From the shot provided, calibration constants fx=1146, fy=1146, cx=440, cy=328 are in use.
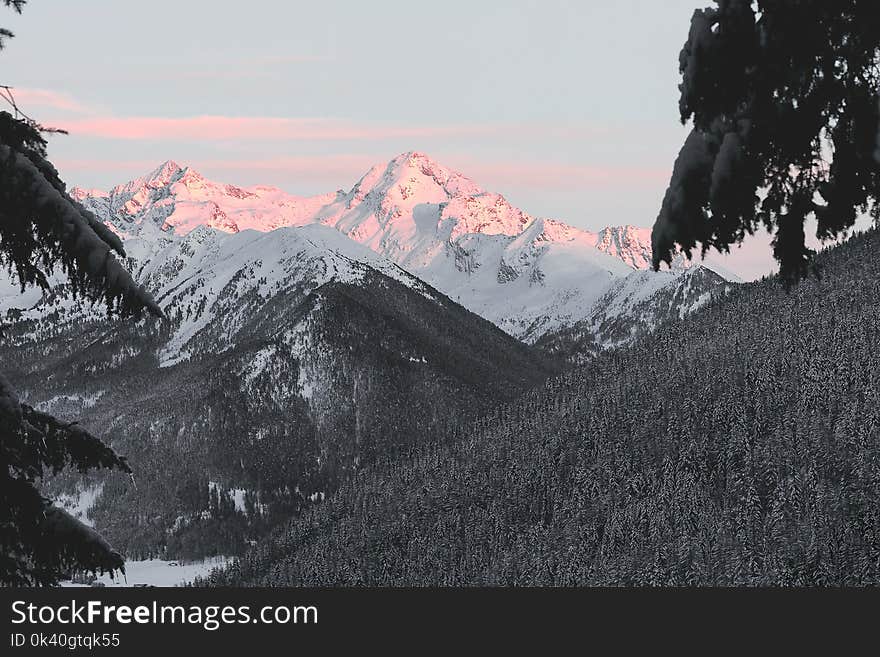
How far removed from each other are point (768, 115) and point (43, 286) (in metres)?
9.66

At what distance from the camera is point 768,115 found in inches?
425

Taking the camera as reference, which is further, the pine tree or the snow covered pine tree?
the snow covered pine tree

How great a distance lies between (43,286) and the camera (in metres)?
15.3

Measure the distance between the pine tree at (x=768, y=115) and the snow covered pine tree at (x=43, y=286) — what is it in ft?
20.6

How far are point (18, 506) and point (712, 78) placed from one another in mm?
9621

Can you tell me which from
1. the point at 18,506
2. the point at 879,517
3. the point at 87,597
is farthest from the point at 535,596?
the point at 879,517

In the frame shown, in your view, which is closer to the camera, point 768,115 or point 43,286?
point 768,115

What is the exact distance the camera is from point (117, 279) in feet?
43.2

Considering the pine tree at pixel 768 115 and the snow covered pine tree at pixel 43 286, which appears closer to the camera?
the pine tree at pixel 768 115

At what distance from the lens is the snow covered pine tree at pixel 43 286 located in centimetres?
1332

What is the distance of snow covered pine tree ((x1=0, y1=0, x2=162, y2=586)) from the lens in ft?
43.7

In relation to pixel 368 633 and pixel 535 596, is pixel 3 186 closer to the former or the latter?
pixel 368 633

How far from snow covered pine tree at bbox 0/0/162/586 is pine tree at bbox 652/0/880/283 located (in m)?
6.27

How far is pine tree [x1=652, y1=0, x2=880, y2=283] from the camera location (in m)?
10.6
